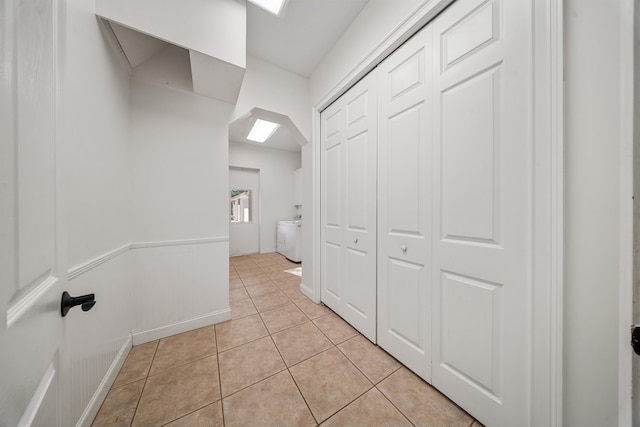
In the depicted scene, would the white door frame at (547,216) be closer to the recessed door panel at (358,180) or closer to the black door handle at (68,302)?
the recessed door panel at (358,180)

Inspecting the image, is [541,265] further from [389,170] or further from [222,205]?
[222,205]

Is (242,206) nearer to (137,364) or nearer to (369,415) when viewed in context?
(137,364)

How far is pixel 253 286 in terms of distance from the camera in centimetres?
281

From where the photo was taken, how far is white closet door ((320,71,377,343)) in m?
1.65

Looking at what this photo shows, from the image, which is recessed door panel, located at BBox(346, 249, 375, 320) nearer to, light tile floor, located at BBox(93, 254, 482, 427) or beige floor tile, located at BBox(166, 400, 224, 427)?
light tile floor, located at BBox(93, 254, 482, 427)

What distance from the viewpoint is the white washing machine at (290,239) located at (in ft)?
13.3

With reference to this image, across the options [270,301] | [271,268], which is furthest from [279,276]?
[270,301]

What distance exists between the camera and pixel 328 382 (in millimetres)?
1275

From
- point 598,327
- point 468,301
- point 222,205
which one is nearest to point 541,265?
point 598,327

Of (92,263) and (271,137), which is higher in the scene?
(271,137)

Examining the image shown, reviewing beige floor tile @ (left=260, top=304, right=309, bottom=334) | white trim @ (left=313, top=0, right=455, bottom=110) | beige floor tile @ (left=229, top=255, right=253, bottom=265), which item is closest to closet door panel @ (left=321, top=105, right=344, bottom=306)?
white trim @ (left=313, top=0, right=455, bottom=110)

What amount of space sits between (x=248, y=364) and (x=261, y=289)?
1322mm

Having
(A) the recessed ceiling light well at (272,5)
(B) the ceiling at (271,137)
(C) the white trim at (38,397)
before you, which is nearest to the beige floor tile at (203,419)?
(C) the white trim at (38,397)

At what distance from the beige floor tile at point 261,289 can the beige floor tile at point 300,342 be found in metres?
0.90
